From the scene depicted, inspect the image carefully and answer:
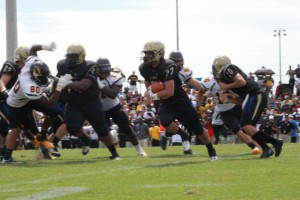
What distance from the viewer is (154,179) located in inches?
326

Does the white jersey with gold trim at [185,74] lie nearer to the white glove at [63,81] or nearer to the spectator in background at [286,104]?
the white glove at [63,81]

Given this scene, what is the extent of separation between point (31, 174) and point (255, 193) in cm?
354

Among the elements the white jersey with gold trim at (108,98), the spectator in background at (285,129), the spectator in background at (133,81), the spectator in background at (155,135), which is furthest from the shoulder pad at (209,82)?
the spectator in background at (133,81)

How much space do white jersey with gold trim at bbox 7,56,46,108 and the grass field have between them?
39.1 inches

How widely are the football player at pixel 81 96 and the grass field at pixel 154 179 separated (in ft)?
2.01

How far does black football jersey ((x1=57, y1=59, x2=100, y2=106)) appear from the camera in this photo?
10.9 m

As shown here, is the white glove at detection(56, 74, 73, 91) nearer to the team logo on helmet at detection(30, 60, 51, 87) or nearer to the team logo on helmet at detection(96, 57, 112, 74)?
the team logo on helmet at detection(30, 60, 51, 87)

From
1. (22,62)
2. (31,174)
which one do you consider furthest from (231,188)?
(22,62)

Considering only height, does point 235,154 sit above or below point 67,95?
below

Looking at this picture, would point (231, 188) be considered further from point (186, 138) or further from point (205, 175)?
point (186, 138)

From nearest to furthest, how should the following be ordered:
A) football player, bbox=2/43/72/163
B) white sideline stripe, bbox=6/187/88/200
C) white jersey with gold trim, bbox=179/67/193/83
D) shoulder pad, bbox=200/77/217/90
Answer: white sideline stripe, bbox=6/187/88/200 < football player, bbox=2/43/72/163 < white jersey with gold trim, bbox=179/67/193/83 < shoulder pad, bbox=200/77/217/90

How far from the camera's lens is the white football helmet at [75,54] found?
1080 cm

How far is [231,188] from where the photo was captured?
7.25 m

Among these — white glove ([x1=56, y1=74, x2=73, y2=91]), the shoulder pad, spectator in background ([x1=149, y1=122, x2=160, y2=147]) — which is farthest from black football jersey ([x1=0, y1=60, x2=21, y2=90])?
spectator in background ([x1=149, y1=122, x2=160, y2=147])
